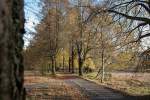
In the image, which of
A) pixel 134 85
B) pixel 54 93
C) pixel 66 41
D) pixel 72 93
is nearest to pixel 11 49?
pixel 54 93

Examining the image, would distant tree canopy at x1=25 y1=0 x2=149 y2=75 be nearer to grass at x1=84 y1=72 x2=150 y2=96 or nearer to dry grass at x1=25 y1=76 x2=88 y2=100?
grass at x1=84 y1=72 x2=150 y2=96

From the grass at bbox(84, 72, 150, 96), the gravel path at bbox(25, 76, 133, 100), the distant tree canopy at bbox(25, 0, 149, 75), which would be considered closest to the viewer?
the gravel path at bbox(25, 76, 133, 100)

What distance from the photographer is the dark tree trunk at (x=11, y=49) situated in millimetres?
2242

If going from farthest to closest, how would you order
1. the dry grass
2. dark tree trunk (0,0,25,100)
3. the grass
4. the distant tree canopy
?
the distant tree canopy → the grass → the dry grass → dark tree trunk (0,0,25,100)

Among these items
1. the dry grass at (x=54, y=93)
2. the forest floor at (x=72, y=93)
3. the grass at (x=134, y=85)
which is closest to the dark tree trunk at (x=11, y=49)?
the forest floor at (x=72, y=93)

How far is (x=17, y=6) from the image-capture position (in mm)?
2436

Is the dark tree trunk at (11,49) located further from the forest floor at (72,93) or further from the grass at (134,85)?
the grass at (134,85)

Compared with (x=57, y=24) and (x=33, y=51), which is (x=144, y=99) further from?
(x=33, y=51)

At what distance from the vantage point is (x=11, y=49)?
2.35 meters

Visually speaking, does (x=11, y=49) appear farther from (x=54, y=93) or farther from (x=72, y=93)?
(x=72, y=93)

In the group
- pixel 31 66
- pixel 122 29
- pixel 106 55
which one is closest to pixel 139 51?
pixel 122 29

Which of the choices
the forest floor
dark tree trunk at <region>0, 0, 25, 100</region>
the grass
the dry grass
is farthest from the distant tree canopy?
dark tree trunk at <region>0, 0, 25, 100</region>

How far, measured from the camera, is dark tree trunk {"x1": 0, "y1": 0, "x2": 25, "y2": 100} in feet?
7.36

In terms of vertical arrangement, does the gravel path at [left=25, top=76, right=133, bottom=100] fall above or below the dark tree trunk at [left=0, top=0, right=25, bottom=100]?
below
